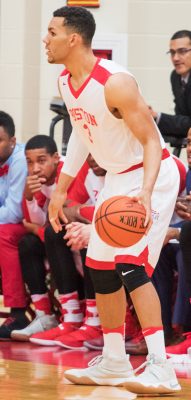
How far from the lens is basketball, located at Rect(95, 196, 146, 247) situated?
400 cm

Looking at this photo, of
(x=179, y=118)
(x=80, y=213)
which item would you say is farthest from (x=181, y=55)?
(x=80, y=213)

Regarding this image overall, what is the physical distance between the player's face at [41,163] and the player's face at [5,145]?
351mm

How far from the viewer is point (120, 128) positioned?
4.30 m

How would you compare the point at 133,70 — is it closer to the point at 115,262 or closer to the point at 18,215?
the point at 18,215

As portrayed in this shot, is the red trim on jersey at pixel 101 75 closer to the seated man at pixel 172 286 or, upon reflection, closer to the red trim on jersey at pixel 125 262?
the red trim on jersey at pixel 125 262

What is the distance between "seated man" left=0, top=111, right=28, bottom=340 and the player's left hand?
6.92ft

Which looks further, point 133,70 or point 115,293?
point 133,70

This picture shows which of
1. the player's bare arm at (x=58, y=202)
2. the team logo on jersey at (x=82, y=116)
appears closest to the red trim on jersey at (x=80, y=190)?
the player's bare arm at (x=58, y=202)

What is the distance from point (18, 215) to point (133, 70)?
97.7 inches

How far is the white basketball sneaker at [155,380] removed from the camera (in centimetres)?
411

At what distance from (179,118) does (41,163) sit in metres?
0.96

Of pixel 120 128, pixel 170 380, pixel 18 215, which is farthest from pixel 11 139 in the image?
pixel 170 380

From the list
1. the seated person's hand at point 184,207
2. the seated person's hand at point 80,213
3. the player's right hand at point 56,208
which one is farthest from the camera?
the seated person's hand at point 80,213

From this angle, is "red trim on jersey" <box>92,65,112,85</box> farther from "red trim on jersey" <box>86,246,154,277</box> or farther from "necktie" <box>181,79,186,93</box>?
"necktie" <box>181,79,186,93</box>
